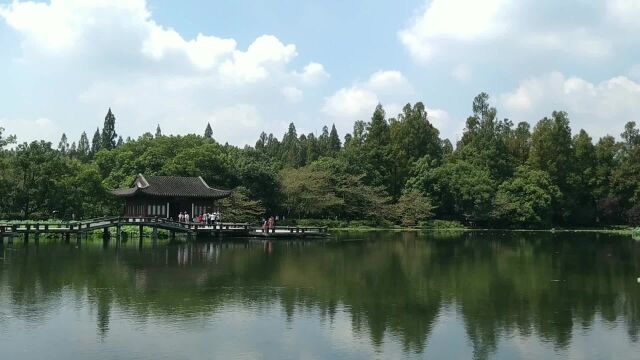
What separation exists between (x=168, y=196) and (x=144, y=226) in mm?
5433

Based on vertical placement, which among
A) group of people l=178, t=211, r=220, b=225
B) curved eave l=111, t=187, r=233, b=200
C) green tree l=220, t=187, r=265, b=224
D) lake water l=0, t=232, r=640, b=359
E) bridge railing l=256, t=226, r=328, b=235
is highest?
curved eave l=111, t=187, r=233, b=200

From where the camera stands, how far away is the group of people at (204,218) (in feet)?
152

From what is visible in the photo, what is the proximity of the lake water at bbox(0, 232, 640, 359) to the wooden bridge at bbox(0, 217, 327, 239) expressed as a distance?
9.15 metres

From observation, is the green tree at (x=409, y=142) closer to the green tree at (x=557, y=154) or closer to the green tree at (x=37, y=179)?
the green tree at (x=557, y=154)

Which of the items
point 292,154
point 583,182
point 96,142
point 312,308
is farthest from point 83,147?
point 312,308

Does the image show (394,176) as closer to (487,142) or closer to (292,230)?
(487,142)

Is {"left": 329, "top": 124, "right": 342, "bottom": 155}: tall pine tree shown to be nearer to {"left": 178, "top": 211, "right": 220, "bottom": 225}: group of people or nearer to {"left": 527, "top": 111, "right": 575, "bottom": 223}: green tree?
{"left": 527, "top": 111, "right": 575, "bottom": 223}: green tree

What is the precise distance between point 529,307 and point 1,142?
3923 cm

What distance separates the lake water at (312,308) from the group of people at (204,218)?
1643 centimetres

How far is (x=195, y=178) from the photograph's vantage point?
2028 inches

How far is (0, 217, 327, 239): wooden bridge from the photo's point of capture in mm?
38750

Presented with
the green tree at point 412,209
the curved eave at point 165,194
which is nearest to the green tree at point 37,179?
the curved eave at point 165,194

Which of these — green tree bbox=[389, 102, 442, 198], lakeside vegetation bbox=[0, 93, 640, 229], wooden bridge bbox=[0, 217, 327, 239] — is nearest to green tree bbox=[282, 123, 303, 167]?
lakeside vegetation bbox=[0, 93, 640, 229]

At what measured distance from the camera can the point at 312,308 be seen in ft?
54.7
